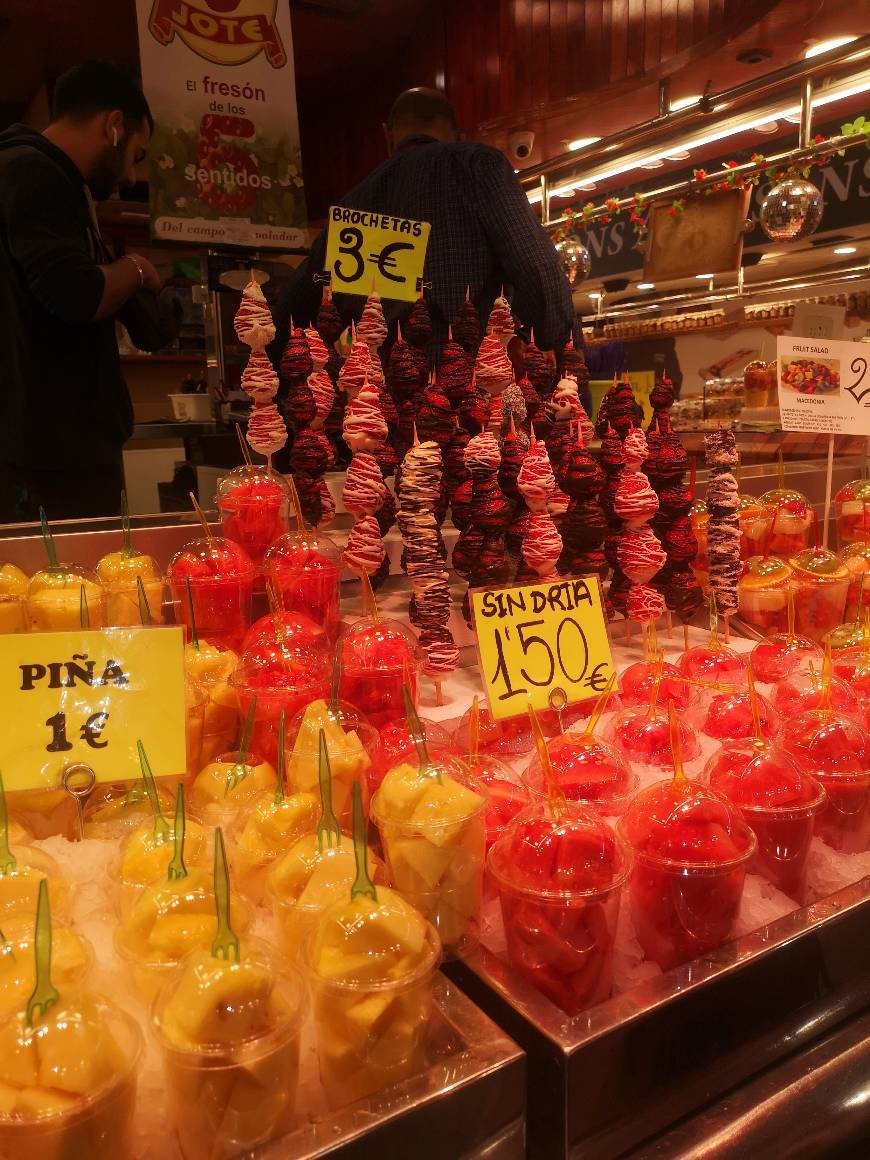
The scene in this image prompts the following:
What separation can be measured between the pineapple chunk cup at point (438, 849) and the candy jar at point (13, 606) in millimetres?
738

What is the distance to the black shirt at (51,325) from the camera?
7.09 ft

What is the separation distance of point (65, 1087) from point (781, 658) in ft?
4.08

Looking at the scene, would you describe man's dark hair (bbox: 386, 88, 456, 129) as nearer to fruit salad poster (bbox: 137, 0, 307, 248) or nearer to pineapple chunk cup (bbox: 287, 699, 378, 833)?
fruit salad poster (bbox: 137, 0, 307, 248)

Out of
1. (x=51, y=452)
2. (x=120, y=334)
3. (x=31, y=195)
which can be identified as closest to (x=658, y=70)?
(x=31, y=195)

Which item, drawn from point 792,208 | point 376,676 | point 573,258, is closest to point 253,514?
point 376,676

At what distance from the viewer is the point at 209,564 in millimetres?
1396

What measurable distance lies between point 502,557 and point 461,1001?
907 mm

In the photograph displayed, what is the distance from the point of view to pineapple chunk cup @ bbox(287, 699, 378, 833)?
96 cm

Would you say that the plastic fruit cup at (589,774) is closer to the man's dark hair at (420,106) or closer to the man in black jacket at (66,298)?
the man in black jacket at (66,298)

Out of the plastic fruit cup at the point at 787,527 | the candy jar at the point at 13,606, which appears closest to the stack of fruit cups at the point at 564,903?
the candy jar at the point at 13,606

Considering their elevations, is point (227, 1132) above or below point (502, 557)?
below

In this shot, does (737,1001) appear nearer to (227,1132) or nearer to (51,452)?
(227,1132)

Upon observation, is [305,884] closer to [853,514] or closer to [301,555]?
[301,555]

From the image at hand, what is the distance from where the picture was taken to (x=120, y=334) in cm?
629
